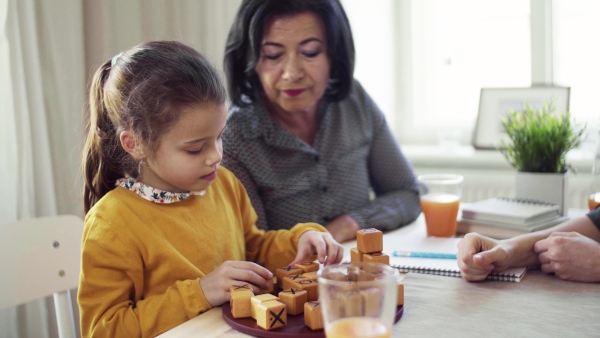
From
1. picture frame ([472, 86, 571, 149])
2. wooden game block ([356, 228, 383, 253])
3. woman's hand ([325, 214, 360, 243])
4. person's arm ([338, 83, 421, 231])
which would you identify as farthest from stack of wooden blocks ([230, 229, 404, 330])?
picture frame ([472, 86, 571, 149])

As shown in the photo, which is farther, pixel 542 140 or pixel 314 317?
pixel 542 140

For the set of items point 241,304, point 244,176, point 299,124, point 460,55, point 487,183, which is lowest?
point 487,183

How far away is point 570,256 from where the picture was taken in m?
1.17

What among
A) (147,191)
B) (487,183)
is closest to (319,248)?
(147,191)

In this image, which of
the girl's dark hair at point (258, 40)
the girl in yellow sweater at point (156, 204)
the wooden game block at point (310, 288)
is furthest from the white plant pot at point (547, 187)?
the wooden game block at point (310, 288)

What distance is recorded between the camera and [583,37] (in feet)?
8.64

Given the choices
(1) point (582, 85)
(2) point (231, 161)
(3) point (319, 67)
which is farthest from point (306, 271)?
(1) point (582, 85)

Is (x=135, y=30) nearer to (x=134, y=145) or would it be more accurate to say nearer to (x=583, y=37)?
(x=134, y=145)

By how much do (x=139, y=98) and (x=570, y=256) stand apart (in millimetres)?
826

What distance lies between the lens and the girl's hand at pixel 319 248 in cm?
125

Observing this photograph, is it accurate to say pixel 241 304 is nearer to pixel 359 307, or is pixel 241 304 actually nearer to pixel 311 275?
pixel 311 275

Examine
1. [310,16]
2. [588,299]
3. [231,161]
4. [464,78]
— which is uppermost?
[310,16]

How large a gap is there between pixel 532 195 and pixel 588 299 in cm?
66

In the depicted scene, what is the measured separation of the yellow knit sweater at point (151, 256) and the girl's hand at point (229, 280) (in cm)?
2
